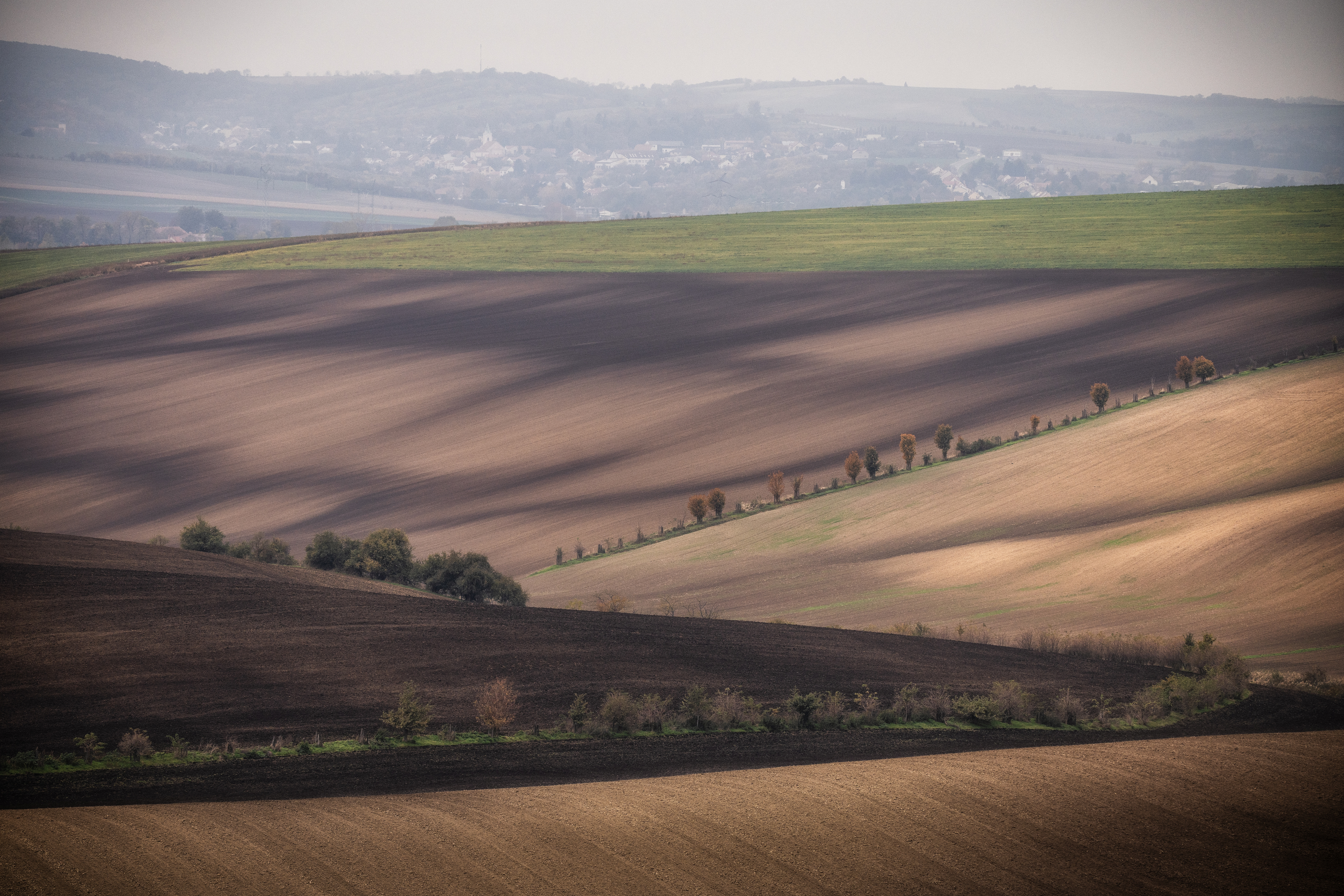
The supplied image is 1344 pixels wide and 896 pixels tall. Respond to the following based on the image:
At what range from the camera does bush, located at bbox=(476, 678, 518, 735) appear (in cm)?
3141

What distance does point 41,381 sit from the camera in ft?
295

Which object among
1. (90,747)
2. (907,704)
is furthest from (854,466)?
(90,747)

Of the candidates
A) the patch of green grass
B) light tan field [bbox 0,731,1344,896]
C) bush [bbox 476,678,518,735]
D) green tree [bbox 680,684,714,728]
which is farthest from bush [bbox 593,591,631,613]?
the patch of green grass

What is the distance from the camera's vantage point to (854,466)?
6731 centimetres

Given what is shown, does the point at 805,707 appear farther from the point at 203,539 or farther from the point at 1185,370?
the point at 1185,370

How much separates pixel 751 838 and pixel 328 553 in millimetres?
33819

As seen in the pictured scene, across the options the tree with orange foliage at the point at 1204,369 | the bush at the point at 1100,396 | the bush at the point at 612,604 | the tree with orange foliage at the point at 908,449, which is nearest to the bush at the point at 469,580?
the bush at the point at 612,604

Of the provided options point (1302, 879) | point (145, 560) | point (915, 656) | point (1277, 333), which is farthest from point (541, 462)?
point (1302, 879)

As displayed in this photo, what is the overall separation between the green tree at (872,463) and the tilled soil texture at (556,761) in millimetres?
33116

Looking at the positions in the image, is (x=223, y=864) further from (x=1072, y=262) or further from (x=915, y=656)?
(x=1072, y=262)

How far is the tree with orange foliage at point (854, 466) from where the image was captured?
67.2 m

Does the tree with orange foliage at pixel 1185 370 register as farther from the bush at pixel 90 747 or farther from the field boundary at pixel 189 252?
the field boundary at pixel 189 252

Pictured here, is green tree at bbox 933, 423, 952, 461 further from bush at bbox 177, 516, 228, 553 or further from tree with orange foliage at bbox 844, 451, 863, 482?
bush at bbox 177, 516, 228, 553

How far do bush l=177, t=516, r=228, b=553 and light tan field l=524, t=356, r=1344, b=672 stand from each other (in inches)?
562
